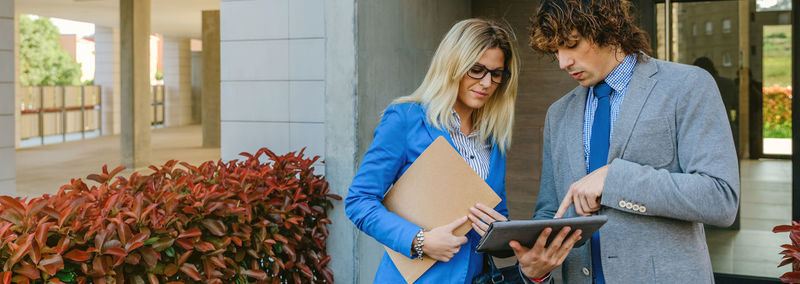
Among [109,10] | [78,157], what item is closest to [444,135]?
[78,157]

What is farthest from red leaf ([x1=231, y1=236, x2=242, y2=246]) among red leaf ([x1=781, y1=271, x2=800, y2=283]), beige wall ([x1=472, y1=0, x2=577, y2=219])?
beige wall ([x1=472, y1=0, x2=577, y2=219])

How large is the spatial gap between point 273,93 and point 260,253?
7.41 feet

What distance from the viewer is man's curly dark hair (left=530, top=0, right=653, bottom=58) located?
5.32 ft

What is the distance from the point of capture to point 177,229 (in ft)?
8.60

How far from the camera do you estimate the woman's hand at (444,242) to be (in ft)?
6.18

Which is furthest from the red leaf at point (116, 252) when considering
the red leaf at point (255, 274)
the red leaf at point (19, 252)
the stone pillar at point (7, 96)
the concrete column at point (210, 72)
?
the concrete column at point (210, 72)

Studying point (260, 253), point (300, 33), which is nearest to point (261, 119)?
point (300, 33)

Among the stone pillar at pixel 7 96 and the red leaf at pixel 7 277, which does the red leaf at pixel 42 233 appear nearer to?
the red leaf at pixel 7 277

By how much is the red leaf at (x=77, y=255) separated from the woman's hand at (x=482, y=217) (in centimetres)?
122

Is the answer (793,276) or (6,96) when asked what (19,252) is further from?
(6,96)

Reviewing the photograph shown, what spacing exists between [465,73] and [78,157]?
15125mm

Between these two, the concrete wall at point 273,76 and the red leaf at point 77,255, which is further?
the concrete wall at point 273,76

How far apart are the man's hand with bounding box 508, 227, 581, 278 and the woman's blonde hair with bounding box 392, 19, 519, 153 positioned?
1.59 ft

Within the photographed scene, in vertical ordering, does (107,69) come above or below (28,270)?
above
